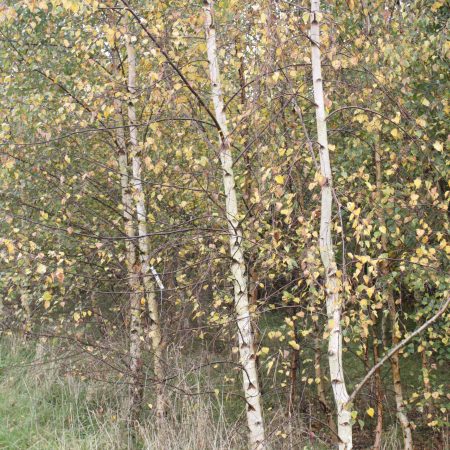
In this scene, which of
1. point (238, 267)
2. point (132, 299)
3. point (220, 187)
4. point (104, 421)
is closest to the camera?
point (238, 267)

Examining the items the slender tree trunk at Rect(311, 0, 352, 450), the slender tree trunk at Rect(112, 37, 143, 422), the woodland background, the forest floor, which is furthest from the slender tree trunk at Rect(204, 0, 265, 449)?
the slender tree trunk at Rect(112, 37, 143, 422)

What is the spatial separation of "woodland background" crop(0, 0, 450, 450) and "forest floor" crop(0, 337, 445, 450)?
0.04 meters

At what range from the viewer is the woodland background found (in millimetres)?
4621

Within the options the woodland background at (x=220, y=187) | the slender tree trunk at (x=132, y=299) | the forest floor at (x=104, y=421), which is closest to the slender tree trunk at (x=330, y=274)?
the woodland background at (x=220, y=187)

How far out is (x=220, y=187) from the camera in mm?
6832

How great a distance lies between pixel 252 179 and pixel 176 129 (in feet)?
3.26

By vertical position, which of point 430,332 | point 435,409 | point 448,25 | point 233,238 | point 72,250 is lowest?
point 435,409

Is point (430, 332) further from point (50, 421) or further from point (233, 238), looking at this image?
point (50, 421)

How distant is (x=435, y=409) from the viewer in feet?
24.7

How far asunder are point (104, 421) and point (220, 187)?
2.87 meters

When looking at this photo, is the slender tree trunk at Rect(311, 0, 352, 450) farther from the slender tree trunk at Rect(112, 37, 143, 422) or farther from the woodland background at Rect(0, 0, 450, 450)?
the slender tree trunk at Rect(112, 37, 143, 422)

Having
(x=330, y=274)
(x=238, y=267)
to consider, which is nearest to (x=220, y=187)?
(x=238, y=267)

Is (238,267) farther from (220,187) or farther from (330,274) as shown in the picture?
(220,187)

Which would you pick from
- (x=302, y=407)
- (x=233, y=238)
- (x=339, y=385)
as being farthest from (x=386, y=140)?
(x=302, y=407)
